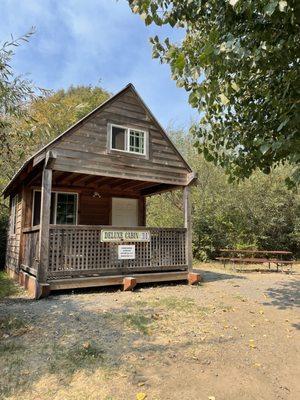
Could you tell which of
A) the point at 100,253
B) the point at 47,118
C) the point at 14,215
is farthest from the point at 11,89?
the point at 47,118

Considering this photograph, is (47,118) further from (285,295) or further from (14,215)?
(285,295)

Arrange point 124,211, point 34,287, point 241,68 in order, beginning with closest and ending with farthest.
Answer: point 241,68 < point 34,287 < point 124,211

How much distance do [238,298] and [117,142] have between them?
18.6 ft

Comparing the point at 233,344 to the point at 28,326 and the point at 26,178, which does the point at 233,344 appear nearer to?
the point at 28,326

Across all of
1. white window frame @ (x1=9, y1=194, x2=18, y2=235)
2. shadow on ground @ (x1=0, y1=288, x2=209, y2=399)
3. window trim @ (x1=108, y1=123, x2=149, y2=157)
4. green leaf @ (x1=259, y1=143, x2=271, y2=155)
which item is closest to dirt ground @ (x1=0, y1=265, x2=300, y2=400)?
shadow on ground @ (x1=0, y1=288, x2=209, y2=399)

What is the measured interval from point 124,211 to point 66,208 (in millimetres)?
2413

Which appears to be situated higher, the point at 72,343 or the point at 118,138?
the point at 118,138

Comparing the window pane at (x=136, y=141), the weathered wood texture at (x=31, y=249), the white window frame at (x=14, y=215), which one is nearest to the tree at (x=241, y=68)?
the window pane at (x=136, y=141)

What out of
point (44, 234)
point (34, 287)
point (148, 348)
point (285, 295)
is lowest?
point (148, 348)

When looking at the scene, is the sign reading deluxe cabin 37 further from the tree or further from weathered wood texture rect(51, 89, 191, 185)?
the tree

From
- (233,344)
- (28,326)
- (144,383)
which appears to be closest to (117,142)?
(28,326)

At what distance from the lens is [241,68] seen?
490cm

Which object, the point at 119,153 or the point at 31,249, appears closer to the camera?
the point at 31,249

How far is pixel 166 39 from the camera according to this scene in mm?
5070
